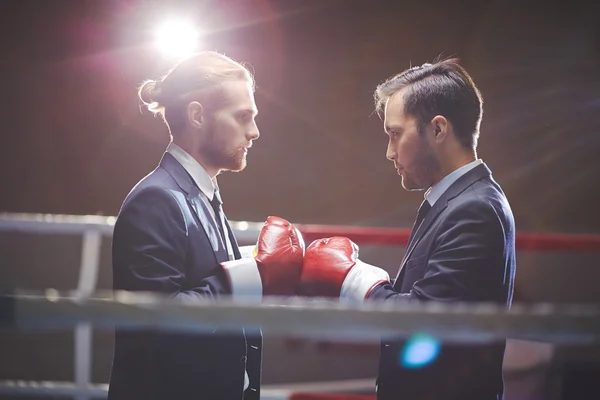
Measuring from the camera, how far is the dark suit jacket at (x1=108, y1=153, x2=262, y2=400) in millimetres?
1088

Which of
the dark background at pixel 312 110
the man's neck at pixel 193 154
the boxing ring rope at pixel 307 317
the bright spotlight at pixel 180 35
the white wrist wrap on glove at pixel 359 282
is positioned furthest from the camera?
the dark background at pixel 312 110

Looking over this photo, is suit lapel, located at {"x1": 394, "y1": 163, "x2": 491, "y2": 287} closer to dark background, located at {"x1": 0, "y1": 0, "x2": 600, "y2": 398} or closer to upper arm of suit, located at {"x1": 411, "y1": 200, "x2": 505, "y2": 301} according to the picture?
upper arm of suit, located at {"x1": 411, "y1": 200, "x2": 505, "y2": 301}

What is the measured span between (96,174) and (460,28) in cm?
412

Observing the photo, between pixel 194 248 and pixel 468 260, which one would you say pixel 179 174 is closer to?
pixel 194 248

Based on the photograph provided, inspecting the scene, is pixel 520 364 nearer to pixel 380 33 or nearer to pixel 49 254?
pixel 380 33

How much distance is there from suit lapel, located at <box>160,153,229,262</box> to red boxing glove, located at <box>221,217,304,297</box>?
8 centimetres

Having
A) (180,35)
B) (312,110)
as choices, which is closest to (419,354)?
(180,35)

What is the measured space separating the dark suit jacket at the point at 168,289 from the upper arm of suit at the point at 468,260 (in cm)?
42

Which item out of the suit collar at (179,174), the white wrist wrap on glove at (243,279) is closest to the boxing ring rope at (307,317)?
the white wrist wrap on glove at (243,279)

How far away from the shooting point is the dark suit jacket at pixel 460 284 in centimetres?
110

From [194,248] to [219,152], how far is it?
0.82ft

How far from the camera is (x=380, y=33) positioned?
5363 millimetres

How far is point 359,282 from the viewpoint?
1224 mm

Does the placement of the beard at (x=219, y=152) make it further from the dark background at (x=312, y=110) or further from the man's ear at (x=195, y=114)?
the dark background at (x=312, y=110)
